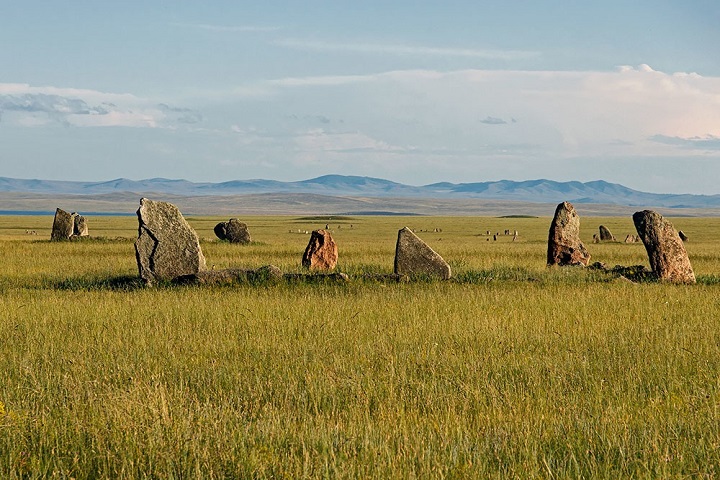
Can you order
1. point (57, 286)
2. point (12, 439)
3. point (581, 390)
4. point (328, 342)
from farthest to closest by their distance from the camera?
point (57, 286)
point (328, 342)
point (581, 390)
point (12, 439)

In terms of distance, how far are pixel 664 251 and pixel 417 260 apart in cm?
619

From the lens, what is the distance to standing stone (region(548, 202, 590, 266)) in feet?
86.4

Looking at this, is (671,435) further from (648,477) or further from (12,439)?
(12,439)

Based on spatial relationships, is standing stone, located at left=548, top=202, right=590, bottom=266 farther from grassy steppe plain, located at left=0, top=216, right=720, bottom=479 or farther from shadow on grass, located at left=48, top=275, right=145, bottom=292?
shadow on grass, located at left=48, top=275, right=145, bottom=292

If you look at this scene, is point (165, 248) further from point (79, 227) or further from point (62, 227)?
point (79, 227)

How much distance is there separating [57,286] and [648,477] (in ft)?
54.8

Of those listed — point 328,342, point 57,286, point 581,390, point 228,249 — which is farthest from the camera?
point 228,249

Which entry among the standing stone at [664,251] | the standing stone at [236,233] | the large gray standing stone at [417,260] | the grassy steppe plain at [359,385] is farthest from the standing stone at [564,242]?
the standing stone at [236,233]

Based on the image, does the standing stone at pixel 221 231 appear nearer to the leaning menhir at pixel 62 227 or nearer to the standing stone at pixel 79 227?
the standing stone at pixel 79 227

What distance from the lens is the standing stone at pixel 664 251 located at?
2139 centimetres

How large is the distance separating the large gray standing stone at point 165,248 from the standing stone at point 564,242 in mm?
11147

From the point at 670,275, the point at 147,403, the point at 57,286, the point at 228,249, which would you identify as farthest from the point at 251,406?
the point at 228,249

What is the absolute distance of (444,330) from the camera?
12789 millimetres

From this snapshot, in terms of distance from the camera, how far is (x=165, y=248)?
68.0 feet
